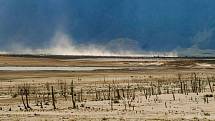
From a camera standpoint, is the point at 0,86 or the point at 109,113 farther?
the point at 0,86

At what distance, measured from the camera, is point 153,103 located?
3509 cm

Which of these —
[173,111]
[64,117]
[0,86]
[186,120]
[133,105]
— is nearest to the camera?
[186,120]

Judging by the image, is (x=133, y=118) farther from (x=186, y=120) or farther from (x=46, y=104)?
(x=46, y=104)

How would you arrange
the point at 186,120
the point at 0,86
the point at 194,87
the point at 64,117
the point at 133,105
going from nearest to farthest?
the point at 186,120
the point at 64,117
the point at 133,105
the point at 194,87
the point at 0,86

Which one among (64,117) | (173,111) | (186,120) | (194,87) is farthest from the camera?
(194,87)

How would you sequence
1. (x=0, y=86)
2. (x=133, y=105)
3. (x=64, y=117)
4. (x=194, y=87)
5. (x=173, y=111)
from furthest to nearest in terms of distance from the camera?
(x=0, y=86) → (x=194, y=87) → (x=133, y=105) → (x=173, y=111) → (x=64, y=117)

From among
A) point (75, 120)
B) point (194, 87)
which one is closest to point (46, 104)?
point (75, 120)

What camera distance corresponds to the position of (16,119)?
2864cm

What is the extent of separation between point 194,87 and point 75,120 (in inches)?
782

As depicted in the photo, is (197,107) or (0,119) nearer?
(0,119)

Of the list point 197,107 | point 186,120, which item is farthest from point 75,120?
point 197,107

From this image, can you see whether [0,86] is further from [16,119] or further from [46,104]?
[16,119]

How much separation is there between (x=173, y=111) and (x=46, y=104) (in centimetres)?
922

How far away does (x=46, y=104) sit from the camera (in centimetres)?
3597
